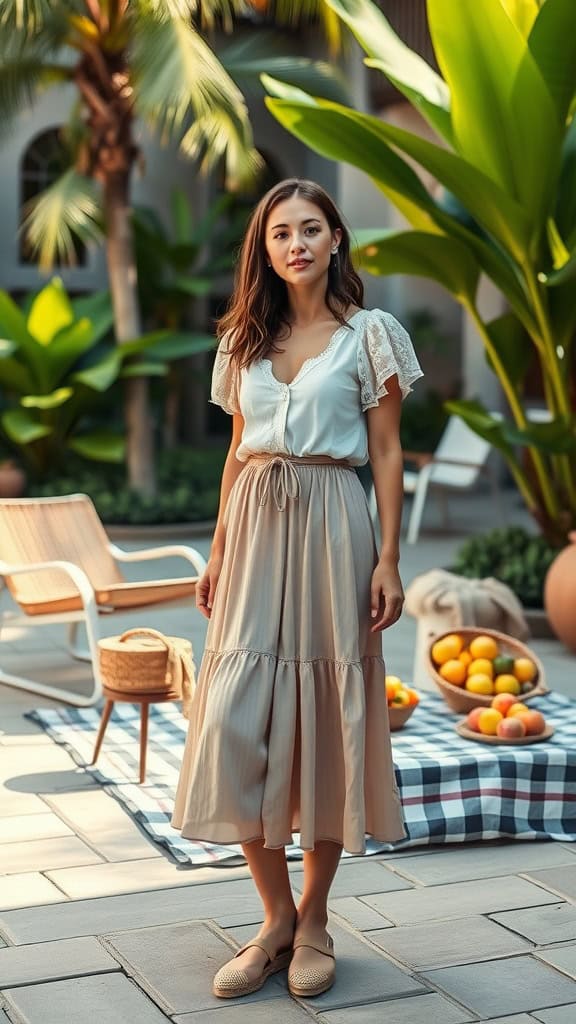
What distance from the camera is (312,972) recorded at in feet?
9.96

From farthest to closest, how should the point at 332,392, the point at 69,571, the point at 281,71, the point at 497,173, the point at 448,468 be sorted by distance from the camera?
the point at 448,468
the point at 281,71
the point at 497,173
the point at 69,571
the point at 332,392

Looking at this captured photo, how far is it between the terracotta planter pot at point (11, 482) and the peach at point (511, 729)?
25.8 ft

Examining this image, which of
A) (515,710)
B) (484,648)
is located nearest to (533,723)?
(515,710)

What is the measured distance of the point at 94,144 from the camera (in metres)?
11.1

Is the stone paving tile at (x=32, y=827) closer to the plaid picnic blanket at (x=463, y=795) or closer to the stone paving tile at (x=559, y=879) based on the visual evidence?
the plaid picnic blanket at (x=463, y=795)

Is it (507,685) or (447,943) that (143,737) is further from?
(447,943)

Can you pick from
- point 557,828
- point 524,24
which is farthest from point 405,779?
point 524,24


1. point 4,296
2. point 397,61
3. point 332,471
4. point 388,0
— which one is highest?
point 388,0

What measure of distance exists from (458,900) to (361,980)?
2.03ft

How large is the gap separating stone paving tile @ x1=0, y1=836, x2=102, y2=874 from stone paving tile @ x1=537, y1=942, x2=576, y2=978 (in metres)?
1.34

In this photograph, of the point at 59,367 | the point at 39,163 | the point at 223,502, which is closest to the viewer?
the point at 223,502

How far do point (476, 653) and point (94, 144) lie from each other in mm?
7281

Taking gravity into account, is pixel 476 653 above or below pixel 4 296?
below

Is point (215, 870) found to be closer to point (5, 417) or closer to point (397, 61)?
point (397, 61)
